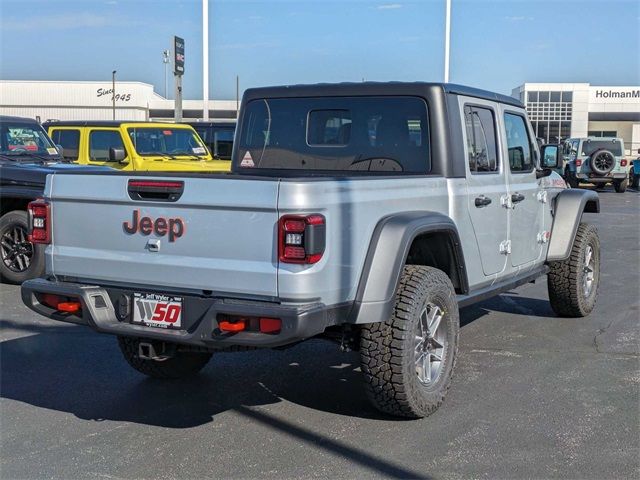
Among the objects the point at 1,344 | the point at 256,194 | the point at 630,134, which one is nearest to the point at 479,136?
the point at 256,194

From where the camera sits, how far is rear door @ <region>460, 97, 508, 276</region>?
5277 millimetres

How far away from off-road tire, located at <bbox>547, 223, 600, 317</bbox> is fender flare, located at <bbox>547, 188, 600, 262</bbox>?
226 millimetres

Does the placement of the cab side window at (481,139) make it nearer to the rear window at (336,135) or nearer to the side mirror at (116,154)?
the rear window at (336,135)

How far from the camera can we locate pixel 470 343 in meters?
6.42

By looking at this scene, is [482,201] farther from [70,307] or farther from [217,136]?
[217,136]

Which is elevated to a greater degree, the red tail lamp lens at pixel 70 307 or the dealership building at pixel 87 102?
the dealership building at pixel 87 102

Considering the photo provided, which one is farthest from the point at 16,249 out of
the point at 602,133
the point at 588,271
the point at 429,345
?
the point at 602,133

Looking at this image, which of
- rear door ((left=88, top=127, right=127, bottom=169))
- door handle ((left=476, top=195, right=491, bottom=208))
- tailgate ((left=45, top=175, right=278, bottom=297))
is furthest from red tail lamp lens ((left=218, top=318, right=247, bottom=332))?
rear door ((left=88, top=127, right=127, bottom=169))

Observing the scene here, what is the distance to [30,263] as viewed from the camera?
858 cm

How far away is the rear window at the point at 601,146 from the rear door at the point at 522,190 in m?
22.0

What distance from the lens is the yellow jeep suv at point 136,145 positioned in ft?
42.8

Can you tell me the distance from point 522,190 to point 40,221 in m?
3.53

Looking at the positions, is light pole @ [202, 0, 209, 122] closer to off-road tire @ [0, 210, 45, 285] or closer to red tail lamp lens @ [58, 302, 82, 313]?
off-road tire @ [0, 210, 45, 285]

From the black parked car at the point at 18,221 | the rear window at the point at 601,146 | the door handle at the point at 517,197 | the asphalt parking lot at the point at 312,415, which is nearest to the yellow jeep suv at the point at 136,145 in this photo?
the black parked car at the point at 18,221
